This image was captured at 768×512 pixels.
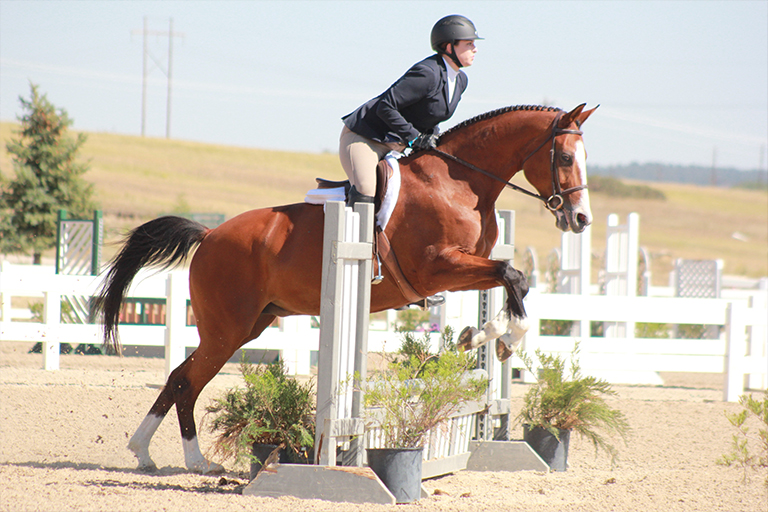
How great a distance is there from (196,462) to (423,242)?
1796 mm

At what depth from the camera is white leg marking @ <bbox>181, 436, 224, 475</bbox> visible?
4316 mm

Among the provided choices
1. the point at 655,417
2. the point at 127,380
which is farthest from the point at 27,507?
the point at 655,417

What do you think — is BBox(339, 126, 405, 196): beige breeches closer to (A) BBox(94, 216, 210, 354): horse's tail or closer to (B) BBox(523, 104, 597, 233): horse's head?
(B) BBox(523, 104, 597, 233): horse's head

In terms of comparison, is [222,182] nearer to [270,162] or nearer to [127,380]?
[270,162]

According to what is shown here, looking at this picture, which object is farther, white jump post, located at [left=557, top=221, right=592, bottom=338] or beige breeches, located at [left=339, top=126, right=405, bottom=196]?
white jump post, located at [left=557, top=221, right=592, bottom=338]

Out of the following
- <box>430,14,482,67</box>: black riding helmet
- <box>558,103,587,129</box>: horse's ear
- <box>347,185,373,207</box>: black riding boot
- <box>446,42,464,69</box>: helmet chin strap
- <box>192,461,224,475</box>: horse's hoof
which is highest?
<box>430,14,482,67</box>: black riding helmet

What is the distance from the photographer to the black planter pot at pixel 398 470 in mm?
3543

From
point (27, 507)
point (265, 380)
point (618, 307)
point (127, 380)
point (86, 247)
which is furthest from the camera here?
point (86, 247)

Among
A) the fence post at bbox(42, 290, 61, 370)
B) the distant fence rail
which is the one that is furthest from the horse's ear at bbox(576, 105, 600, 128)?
the fence post at bbox(42, 290, 61, 370)

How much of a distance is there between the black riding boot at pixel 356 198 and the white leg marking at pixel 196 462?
5.38ft

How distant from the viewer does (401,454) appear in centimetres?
357

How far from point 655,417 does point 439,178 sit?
4.01 meters

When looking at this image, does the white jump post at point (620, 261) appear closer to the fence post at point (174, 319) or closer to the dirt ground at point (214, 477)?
the dirt ground at point (214, 477)

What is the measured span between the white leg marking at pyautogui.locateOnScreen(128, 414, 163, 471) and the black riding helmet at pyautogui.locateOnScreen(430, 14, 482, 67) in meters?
2.61
